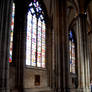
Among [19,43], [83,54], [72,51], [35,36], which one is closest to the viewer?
[19,43]

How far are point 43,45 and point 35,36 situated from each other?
141 centimetres

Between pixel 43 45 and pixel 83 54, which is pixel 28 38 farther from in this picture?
pixel 83 54

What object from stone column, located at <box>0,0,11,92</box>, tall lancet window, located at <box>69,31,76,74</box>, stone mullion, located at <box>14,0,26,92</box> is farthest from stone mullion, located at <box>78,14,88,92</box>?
stone column, located at <box>0,0,11,92</box>

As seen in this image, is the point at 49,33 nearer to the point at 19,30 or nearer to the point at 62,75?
the point at 19,30

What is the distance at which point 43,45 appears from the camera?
2020cm

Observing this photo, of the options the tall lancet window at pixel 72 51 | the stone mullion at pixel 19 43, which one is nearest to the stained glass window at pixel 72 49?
the tall lancet window at pixel 72 51

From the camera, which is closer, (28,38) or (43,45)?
(28,38)

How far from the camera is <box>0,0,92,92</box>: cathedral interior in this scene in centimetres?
1333

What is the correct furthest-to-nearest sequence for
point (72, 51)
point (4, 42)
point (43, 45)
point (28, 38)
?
point (72, 51) < point (43, 45) < point (28, 38) < point (4, 42)

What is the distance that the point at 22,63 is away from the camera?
52.5ft

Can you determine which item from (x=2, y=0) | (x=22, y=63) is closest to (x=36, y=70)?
(x=22, y=63)

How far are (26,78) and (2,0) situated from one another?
897cm

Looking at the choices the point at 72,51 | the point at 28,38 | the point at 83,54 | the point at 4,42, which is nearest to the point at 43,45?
the point at 28,38

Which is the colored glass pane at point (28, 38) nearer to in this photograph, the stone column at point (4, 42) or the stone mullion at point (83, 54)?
the stone mullion at point (83, 54)
